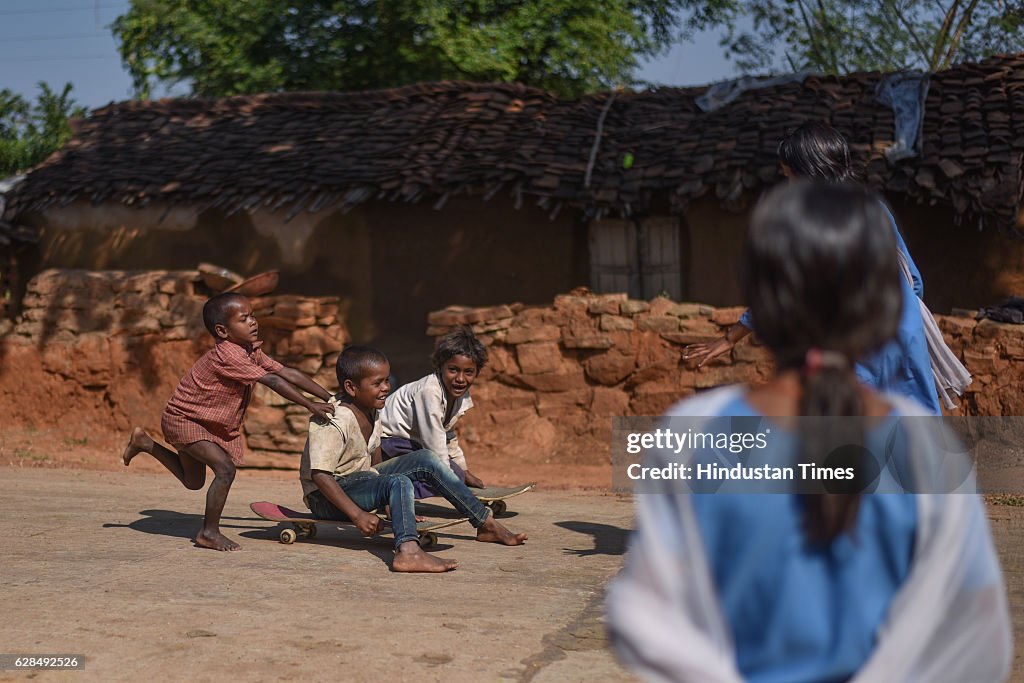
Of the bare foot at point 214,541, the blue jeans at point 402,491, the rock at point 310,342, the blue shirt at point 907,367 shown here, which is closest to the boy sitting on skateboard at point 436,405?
the blue jeans at point 402,491

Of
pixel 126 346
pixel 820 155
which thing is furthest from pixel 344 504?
pixel 126 346

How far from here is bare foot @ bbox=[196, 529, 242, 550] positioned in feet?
18.6

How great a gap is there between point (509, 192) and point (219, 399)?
20.7 ft

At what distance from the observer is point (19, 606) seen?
4.49 m

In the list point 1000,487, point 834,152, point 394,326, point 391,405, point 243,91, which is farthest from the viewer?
point 243,91

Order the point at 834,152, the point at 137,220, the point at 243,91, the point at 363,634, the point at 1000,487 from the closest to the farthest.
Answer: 1. the point at 834,152
2. the point at 363,634
3. the point at 1000,487
4. the point at 137,220
5. the point at 243,91

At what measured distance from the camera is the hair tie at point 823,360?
154 cm

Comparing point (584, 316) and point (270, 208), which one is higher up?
point (270, 208)

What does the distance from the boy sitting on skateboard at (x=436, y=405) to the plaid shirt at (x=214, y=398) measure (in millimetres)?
840

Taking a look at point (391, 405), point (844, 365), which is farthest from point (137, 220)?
point (844, 365)

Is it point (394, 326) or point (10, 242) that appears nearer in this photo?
point (394, 326)

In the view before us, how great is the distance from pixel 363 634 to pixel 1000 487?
5.24 metres

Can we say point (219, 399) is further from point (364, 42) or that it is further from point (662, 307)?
point (364, 42)

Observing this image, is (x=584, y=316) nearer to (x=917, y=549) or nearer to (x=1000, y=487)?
(x=1000, y=487)
